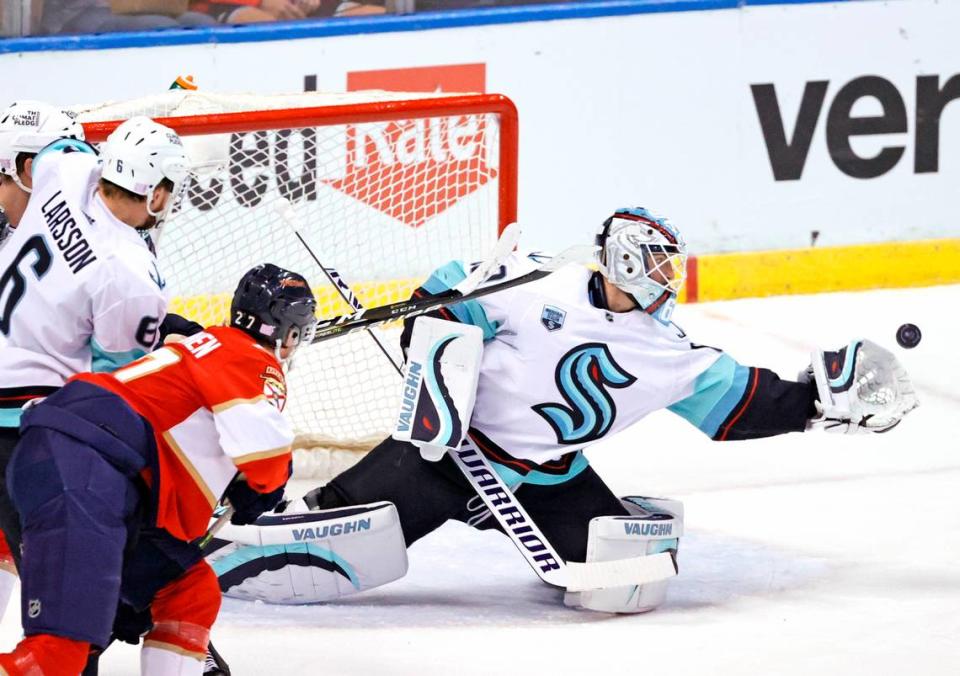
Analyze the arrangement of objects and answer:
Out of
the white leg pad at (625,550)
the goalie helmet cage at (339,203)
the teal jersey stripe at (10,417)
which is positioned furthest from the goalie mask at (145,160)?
the goalie helmet cage at (339,203)

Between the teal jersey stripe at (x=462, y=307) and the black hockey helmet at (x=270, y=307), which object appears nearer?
the black hockey helmet at (x=270, y=307)

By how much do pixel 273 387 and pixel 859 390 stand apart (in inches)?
58.4

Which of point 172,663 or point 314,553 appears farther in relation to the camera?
point 314,553

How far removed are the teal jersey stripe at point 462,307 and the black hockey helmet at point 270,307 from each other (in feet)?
2.88

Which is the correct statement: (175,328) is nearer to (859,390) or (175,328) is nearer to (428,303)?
(428,303)

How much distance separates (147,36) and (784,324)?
2396mm

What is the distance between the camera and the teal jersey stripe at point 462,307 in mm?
3570

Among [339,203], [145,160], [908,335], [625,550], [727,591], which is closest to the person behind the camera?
[145,160]

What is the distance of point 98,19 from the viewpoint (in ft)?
19.1

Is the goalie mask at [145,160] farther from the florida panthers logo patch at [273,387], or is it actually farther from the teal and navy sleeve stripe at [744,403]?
the teal and navy sleeve stripe at [744,403]

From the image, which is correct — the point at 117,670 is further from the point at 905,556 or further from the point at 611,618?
the point at 905,556

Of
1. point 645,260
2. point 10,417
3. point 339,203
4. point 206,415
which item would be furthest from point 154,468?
point 339,203

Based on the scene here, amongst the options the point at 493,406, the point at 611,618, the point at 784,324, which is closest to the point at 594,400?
the point at 493,406

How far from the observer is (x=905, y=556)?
13.0 ft
